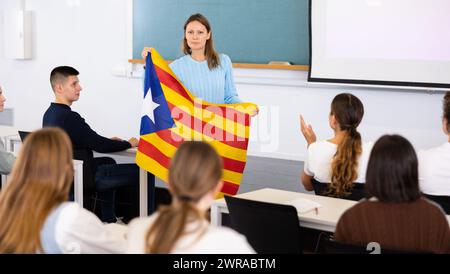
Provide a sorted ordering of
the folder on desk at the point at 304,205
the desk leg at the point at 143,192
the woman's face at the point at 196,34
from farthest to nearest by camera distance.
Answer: the desk leg at the point at 143,192, the woman's face at the point at 196,34, the folder on desk at the point at 304,205

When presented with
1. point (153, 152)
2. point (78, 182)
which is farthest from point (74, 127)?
point (153, 152)

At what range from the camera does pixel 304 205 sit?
334 centimetres

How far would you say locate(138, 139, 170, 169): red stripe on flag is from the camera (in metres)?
4.82

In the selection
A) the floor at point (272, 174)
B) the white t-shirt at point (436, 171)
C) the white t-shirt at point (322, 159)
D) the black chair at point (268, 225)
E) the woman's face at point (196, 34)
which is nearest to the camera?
the black chair at point (268, 225)

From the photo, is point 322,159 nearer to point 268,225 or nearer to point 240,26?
point 268,225

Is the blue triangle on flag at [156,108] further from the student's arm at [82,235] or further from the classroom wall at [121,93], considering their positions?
the student's arm at [82,235]

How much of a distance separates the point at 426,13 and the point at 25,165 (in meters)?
3.94

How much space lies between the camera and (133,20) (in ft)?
23.3

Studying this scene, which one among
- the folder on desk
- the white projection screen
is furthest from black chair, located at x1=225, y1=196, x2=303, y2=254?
the white projection screen

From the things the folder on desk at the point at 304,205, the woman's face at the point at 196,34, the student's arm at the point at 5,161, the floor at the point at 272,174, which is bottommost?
the floor at the point at 272,174

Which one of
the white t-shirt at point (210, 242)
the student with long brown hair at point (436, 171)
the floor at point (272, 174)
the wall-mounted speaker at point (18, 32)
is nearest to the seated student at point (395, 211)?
the white t-shirt at point (210, 242)

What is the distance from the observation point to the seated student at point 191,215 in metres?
2.01

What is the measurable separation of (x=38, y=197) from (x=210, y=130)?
256cm
